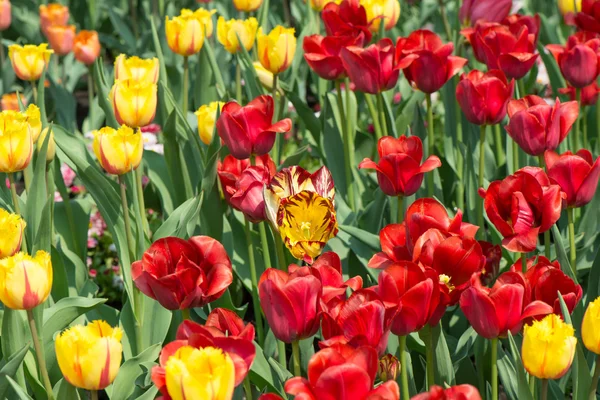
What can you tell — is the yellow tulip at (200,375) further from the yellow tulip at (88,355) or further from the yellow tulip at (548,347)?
the yellow tulip at (548,347)

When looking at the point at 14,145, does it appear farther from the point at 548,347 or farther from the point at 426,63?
the point at 548,347

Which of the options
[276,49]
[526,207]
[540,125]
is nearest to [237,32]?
[276,49]

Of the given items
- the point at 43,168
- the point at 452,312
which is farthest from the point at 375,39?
the point at 43,168

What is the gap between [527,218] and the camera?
1480 millimetres

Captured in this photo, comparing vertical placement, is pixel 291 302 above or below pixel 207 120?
above

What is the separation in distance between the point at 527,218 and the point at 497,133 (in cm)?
122

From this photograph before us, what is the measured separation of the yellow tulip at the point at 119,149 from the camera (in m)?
1.75

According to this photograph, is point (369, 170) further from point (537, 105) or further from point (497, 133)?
point (537, 105)

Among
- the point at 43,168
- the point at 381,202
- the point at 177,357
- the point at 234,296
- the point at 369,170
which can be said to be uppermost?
the point at 177,357

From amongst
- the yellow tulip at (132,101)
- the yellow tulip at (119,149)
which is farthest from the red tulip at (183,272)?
the yellow tulip at (132,101)

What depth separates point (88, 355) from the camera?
1229mm

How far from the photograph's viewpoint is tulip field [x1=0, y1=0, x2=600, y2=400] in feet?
4.07

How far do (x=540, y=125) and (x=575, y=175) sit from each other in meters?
0.22

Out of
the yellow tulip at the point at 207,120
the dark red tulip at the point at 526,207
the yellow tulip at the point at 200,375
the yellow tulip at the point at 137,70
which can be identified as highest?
the yellow tulip at the point at 200,375
